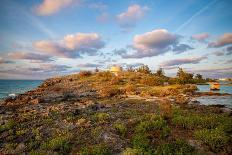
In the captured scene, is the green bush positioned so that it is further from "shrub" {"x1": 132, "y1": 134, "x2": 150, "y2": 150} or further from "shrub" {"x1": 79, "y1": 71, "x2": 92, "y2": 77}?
"shrub" {"x1": 79, "y1": 71, "x2": 92, "y2": 77}

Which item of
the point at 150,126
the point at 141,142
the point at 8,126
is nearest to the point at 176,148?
the point at 141,142

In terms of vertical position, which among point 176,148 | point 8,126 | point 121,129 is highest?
point 121,129

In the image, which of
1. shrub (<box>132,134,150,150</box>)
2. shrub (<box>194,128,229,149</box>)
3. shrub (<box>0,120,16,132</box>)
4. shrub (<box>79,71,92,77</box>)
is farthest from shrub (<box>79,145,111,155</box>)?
shrub (<box>79,71,92,77</box>)

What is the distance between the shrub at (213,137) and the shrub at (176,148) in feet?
4.38

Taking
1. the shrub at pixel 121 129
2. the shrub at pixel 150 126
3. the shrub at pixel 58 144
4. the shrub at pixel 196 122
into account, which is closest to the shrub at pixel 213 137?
the shrub at pixel 196 122

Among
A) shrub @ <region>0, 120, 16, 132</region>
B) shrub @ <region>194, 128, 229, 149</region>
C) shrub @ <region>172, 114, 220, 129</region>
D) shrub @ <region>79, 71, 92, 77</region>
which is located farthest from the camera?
shrub @ <region>79, 71, 92, 77</region>

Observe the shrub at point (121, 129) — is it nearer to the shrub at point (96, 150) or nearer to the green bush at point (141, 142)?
the green bush at point (141, 142)

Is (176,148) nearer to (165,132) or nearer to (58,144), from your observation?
(165,132)

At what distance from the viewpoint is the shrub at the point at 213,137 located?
1191 cm

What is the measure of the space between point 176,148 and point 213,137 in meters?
2.58

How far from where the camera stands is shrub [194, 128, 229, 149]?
11914 mm

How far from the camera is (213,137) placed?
12.3 m

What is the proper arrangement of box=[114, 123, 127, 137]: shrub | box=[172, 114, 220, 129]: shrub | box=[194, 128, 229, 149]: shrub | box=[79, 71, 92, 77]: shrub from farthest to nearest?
box=[79, 71, 92, 77]: shrub, box=[172, 114, 220, 129]: shrub, box=[114, 123, 127, 137]: shrub, box=[194, 128, 229, 149]: shrub

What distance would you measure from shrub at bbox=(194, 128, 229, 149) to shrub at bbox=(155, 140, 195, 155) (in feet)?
4.38
